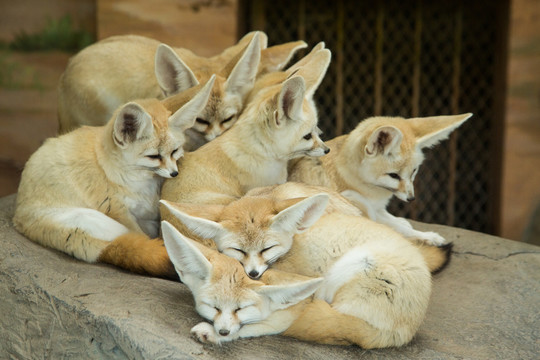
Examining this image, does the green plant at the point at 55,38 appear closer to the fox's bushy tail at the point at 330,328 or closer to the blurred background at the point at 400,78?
the blurred background at the point at 400,78

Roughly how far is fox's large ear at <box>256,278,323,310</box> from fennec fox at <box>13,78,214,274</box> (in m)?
0.76

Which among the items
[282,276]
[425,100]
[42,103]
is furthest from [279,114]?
[42,103]

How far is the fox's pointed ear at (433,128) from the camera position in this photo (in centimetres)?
421

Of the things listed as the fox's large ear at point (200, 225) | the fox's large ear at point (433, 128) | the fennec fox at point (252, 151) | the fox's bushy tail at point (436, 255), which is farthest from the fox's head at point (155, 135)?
the fox's bushy tail at point (436, 255)

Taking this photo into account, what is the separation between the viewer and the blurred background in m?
6.76

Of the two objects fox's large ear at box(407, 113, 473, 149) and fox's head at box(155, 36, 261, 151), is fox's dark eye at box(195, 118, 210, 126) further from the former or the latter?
fox's large ear at box(407, 113, 473, 149)

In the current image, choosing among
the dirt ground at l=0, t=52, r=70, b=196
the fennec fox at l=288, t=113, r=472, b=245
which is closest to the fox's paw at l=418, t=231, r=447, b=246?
the fennec fox at l=288, t=113, r=472, b=245

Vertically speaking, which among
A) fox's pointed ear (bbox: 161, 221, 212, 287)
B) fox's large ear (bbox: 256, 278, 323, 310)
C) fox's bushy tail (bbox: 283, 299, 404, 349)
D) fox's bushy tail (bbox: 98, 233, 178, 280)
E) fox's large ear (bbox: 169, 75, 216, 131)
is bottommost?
Result: fox's bushy tail (bbox: 283, 299, 404, 349)

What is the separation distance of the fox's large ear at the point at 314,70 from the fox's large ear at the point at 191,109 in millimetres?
672

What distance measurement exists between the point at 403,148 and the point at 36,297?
219cm

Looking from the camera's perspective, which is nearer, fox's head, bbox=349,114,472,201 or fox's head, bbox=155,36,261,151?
fox's head, bbox=349,114,472,201

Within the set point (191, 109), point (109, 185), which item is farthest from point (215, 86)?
point (109, 185)

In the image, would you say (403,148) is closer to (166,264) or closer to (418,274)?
(418,274)

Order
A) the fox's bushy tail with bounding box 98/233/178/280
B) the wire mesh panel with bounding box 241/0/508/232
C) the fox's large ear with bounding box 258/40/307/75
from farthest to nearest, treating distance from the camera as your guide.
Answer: the wire mesh panel with bounding box 241/0/508/232, the fox's large ear with bounding box 258/40/307/75, the fox's bushy tail with bounding box 98/233/178/280
